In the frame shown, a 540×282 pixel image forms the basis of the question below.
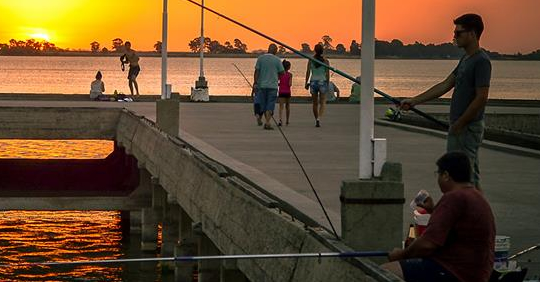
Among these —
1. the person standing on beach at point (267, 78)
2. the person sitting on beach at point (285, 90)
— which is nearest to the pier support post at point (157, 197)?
the person standing on beach at point (267, 78)

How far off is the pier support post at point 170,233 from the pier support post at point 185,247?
1.16 metres

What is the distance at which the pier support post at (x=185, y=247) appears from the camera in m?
19.7

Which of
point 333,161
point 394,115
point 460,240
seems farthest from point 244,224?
point 394,115

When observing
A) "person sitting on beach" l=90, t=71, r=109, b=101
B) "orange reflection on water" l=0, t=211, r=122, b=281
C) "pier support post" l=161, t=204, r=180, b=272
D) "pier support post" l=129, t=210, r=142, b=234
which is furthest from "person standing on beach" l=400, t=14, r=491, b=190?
"person sitting on beach" l=90, t=71, r=109, b=101

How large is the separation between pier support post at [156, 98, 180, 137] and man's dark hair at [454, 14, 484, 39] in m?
12.8

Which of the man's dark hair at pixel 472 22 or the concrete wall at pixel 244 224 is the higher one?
the man's dark hair at pixel 472 22

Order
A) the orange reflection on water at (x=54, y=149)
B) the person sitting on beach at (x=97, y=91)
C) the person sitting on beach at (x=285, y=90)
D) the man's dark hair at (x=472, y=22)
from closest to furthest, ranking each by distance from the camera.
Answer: the man's dark hair at (x=472, y=22) < the person sitting on beach at (x=285, y=90) < the orange reflection on water at (x=54, y=149) < the person sitting on beach at (x=97, y=91)

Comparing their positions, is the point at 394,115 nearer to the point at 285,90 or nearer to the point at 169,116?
the point at 285,90

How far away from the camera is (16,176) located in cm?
3170

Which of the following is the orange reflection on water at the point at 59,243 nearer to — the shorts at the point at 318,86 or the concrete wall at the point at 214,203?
the concrete wall at the point at 214,203

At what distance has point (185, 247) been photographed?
19656 millimetres

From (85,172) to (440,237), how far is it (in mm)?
24652

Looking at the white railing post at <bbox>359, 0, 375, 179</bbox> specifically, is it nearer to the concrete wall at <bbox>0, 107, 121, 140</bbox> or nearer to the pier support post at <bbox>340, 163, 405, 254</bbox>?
the pier support post at <bbox>340, 163, 405, 254</bbox>

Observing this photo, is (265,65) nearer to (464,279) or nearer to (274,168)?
(274,168)
